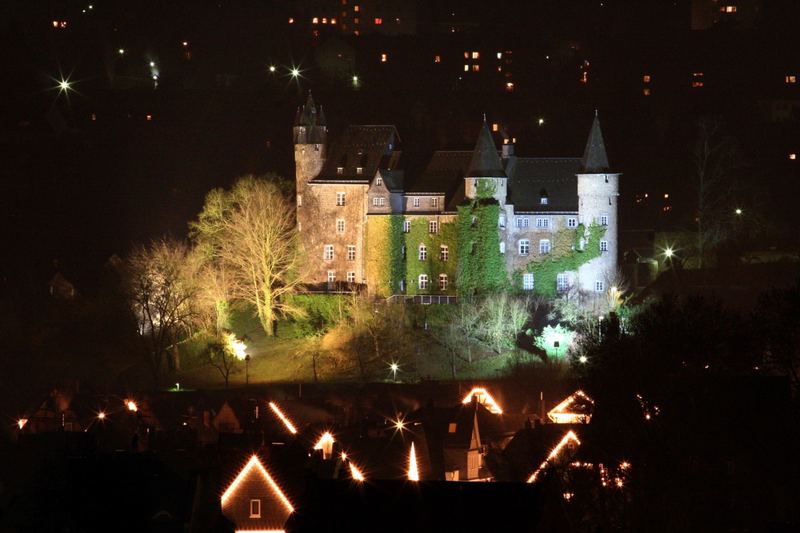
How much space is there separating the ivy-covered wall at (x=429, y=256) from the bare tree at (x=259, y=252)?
16.6 feet

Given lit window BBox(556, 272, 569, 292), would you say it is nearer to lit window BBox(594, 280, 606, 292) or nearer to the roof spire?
lit window BBox(594, 280, 606, 292)

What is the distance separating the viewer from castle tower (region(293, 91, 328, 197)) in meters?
92.2

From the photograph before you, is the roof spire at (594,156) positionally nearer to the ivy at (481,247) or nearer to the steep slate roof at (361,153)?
the ivy at (481,247)

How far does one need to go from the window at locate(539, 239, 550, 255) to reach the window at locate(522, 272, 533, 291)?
1.17m

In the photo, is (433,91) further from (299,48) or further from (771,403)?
(771,403)

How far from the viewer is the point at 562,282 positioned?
296 feet

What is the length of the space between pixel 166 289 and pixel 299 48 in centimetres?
4877

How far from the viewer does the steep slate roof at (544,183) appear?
91.0 meters

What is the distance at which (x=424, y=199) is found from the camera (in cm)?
9131

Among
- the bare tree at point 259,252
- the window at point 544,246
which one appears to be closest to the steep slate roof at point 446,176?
the window at point 544,246

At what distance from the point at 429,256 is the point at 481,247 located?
2861 millimetres

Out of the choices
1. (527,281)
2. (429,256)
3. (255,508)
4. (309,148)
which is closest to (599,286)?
(527,281)

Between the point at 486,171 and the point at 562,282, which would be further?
the point at 562,282

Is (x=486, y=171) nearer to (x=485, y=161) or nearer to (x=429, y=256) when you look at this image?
(x=485, y=161)
